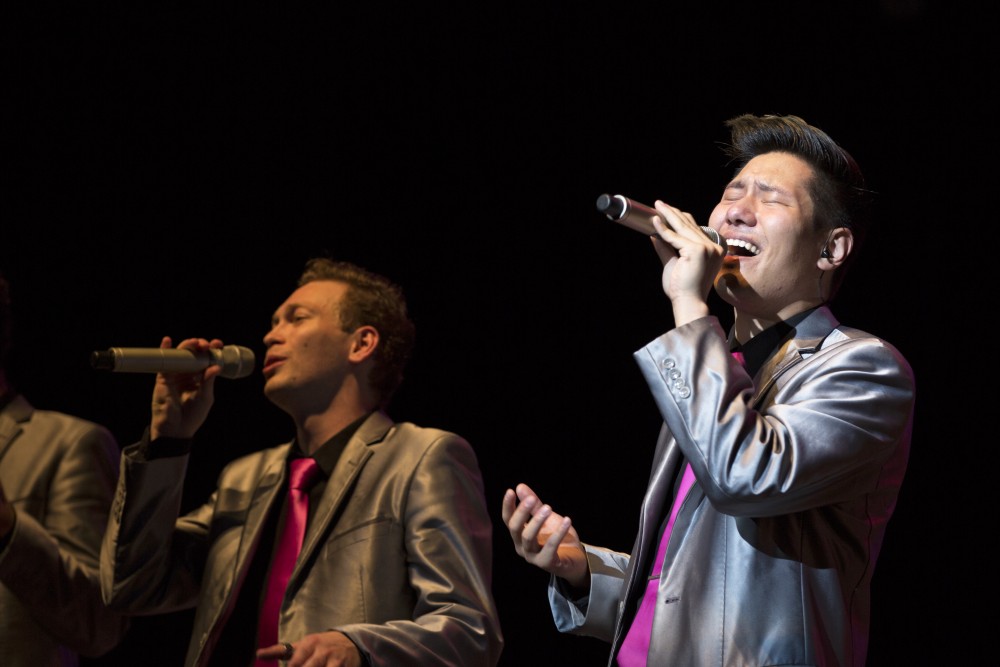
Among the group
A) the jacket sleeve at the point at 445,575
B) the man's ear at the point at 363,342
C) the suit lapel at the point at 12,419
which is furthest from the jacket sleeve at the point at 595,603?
the suit lapel at the point at 12,419

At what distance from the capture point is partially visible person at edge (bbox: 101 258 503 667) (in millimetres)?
2607

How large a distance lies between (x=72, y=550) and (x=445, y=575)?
1.11 m

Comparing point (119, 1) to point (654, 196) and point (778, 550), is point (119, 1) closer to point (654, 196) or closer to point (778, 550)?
point (654, 196)

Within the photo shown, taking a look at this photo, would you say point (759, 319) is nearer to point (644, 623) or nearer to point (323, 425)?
point (644, 623)

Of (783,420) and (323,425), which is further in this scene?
(323,425)

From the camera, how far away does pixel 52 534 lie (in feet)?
10.1

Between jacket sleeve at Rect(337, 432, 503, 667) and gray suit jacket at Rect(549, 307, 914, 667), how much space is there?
761 mm

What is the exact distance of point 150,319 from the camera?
406cm

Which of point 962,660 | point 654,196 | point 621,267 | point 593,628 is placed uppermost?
point 654,196

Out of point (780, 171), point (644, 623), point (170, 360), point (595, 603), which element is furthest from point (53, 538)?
point (780, 171)

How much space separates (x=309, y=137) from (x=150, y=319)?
0.84 m

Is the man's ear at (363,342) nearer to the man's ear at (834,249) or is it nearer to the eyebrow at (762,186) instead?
the eyebrow at (762,186)

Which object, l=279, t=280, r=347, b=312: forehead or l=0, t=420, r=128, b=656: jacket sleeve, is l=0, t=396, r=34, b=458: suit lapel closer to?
l=0, t=420, r=128, b=656: jacket sleeve

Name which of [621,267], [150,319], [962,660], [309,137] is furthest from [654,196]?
[150,319]
